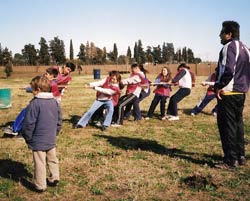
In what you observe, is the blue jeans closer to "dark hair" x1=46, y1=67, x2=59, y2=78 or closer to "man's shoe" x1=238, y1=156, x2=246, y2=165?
"dark hair" x1=46, y1=67, x2=59, y2=78

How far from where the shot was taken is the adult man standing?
5934mm

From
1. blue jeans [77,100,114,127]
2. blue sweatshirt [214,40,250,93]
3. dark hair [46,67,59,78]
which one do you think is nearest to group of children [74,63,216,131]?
blue jeans [77,100,114,127]

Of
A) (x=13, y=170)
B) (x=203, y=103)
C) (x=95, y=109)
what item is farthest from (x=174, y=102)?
(x=13, y=170)

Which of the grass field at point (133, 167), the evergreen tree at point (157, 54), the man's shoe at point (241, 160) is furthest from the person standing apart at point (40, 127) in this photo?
the evergreen tree at point (157, 54)

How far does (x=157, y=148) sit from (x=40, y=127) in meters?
3.34

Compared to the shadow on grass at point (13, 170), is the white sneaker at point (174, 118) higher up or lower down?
higher up

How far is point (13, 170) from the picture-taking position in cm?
623

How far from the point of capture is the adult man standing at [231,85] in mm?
5934

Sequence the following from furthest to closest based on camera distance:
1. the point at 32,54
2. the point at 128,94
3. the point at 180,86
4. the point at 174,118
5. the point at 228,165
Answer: the point at 32,54 → the point at 180,86 → the point at 174,118 → the point at 128,94 → the point at 228,165

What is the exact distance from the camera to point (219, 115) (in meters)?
6.28

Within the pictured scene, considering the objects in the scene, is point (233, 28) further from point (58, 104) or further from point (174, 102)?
point (174, 102)

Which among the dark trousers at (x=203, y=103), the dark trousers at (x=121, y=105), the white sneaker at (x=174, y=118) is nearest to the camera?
the dark trousers at (x=121, y=105)

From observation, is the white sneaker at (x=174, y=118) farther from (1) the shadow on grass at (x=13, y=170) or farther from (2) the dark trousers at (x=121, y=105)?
(1) the shadow on grass at (x=13, y=170)

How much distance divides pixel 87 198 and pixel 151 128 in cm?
542
